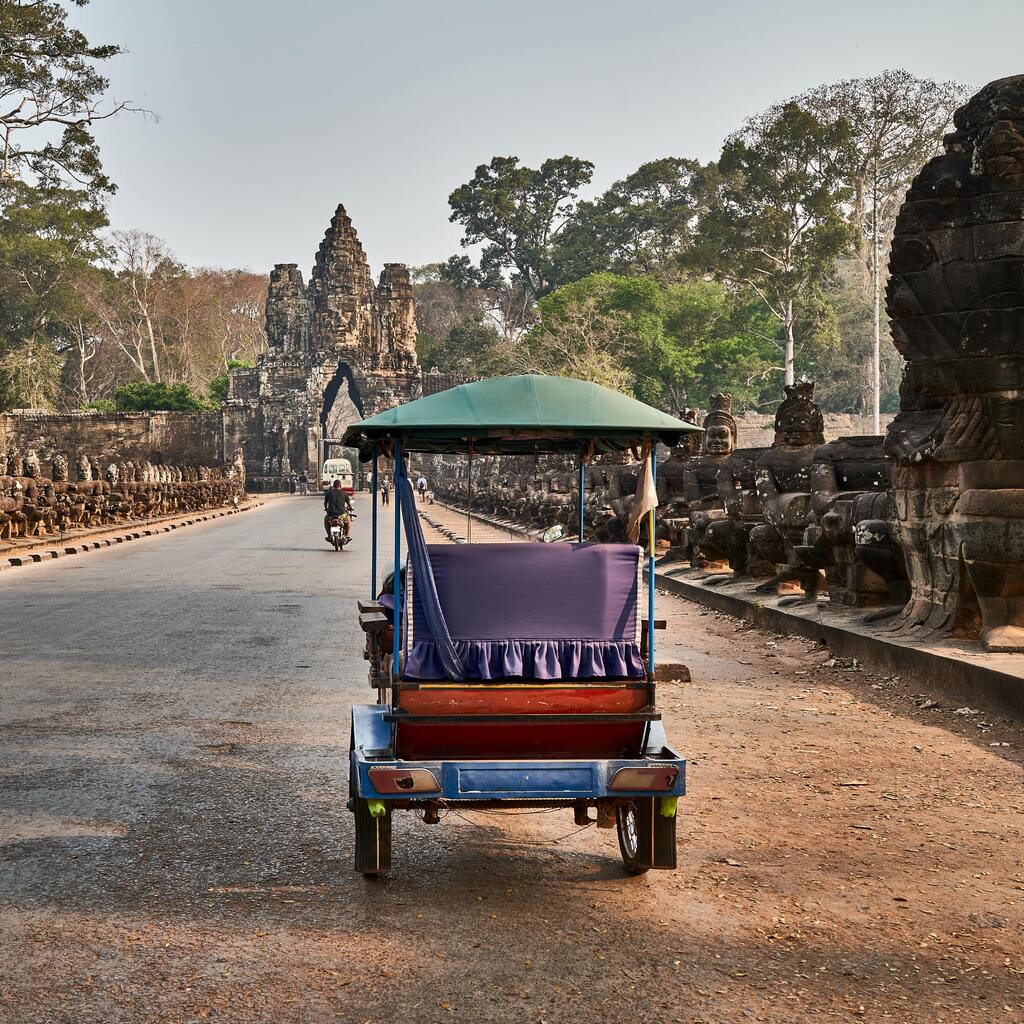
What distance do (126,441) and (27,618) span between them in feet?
237

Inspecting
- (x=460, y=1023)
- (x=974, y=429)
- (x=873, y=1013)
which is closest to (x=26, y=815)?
(x=460, y=1023)

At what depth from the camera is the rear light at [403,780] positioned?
15.0 feet

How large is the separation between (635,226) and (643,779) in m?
87.7

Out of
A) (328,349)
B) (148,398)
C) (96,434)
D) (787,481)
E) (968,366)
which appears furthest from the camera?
(328,349)

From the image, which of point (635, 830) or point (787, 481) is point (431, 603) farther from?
point (787, 481)

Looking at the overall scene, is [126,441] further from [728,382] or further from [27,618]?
[27,618]

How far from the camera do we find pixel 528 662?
500 centimetres

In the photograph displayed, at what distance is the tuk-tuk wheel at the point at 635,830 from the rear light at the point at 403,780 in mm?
782

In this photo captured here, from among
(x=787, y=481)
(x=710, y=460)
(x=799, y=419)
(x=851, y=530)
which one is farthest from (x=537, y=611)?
(x=710, y=460)

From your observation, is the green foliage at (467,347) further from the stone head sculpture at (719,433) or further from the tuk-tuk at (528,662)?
the tuk-tuk at (528,662)

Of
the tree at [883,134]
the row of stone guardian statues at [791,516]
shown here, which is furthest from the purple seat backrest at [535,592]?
the tree at [883,134]

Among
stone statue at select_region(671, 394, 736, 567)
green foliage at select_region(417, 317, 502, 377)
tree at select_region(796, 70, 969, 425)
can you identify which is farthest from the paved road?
green foliage at select_region(417, 317, 502, 377)

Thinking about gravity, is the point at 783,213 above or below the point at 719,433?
above

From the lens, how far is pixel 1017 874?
493 centimetres
